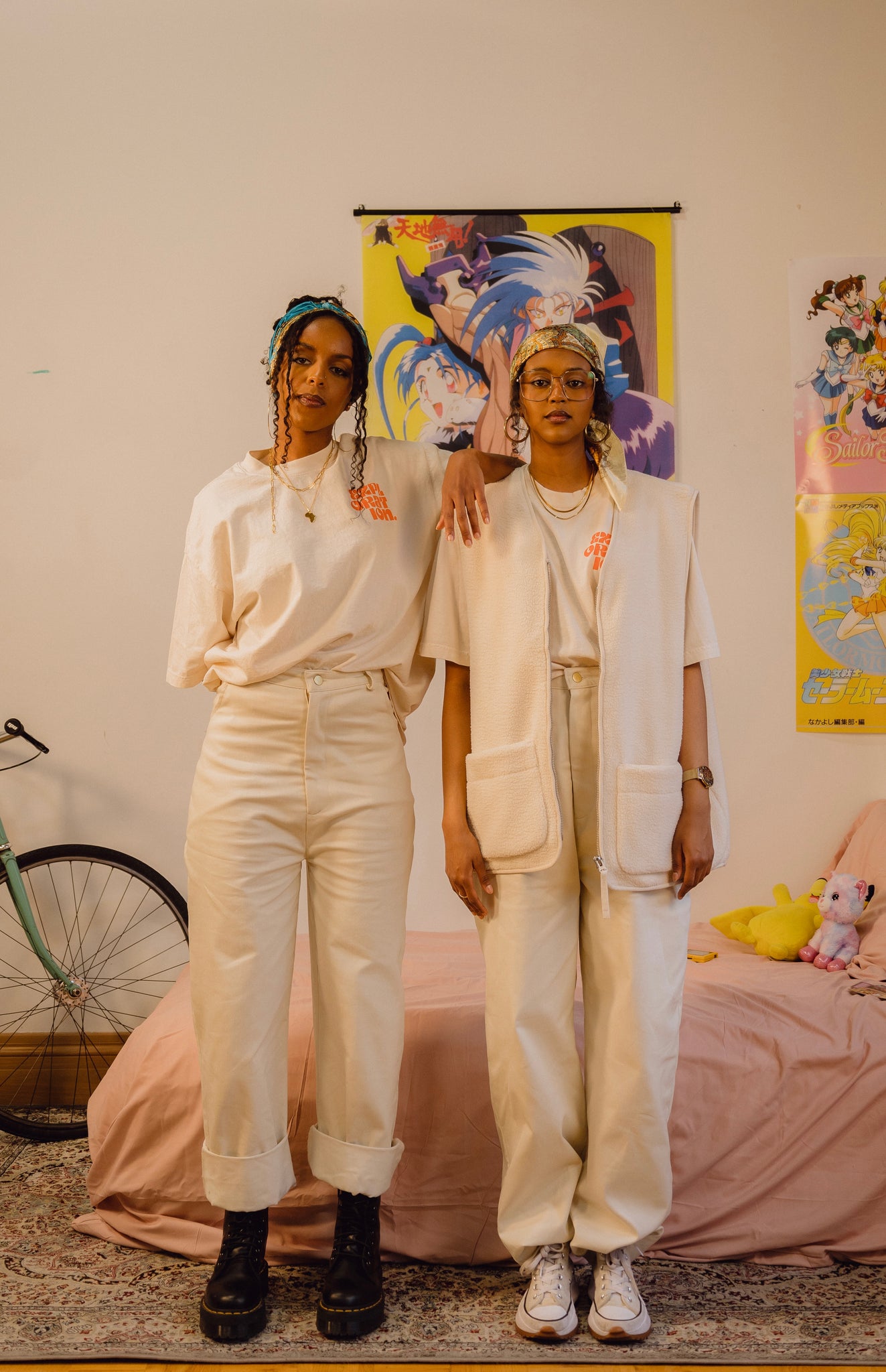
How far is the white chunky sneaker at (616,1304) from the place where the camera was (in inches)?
63.1

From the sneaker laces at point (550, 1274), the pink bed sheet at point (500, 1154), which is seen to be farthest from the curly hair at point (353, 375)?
the sneaker laces at point (550, 1274)

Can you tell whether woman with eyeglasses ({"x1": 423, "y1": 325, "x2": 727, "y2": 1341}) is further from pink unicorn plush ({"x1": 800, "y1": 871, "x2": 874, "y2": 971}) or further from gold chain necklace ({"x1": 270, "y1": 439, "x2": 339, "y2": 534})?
pink unicorn plush ({"x1": 800, "y1": 871, "x2": 874, "y2": 971})

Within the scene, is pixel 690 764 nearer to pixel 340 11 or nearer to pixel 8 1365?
pixel 8 1365

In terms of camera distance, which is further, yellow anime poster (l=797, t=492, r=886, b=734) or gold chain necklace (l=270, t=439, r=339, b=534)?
yellow anime poster (l=797, t=492, r=886, b=734)

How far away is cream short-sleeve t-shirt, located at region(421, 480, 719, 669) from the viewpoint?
5.59ft

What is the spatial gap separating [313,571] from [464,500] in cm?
26

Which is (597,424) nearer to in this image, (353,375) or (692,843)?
(353,375)

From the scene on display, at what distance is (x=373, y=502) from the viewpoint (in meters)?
1.78

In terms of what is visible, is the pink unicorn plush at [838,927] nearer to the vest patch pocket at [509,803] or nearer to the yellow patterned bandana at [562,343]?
the vest patch pocket at [509,803]

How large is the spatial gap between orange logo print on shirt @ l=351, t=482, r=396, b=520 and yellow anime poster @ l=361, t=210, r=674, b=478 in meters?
1.16

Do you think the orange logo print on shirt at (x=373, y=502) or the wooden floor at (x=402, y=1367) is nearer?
the wooden floor at (x=402, y=1367)

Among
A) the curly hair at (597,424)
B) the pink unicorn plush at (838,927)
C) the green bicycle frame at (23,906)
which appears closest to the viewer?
the curly hair at (597,424)

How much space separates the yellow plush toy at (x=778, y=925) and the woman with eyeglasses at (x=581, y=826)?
84cm

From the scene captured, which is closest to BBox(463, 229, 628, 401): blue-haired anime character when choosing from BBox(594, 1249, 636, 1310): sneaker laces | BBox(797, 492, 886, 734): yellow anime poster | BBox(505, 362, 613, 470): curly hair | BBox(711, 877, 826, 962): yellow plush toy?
BBox(797, 492, 886, 734): yellow anime poster
